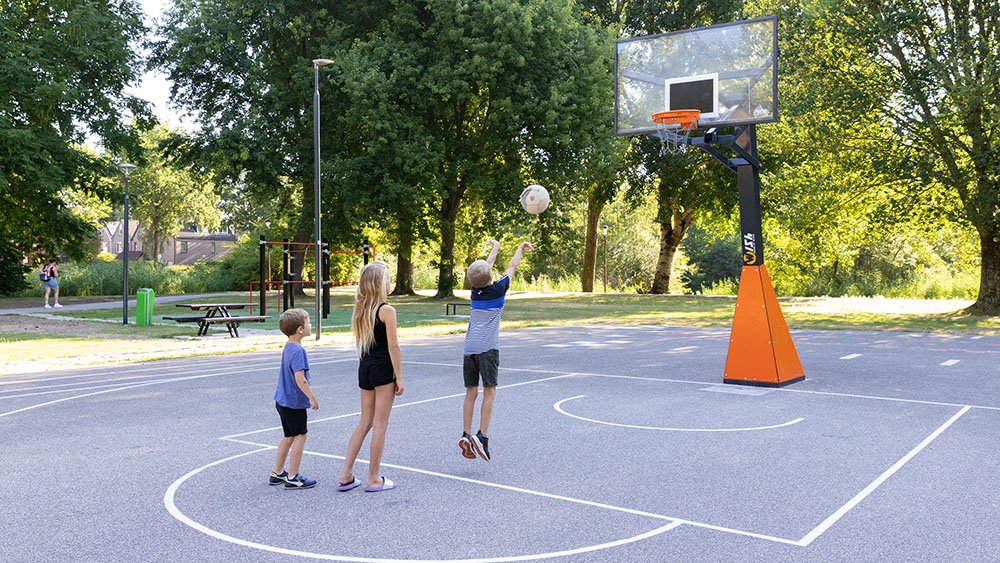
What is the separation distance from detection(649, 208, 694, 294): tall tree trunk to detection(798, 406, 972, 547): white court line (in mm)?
37016

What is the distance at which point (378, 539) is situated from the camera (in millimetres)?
5145

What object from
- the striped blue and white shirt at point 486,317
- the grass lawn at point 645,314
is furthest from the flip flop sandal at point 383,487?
the grass lawn at point 645,314

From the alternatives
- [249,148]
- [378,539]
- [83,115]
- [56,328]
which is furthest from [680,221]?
[378,539]

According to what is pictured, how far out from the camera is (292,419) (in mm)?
6219

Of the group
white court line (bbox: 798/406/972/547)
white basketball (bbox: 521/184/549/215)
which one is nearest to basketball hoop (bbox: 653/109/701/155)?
white basketball (bbox: 521/184/549/215)

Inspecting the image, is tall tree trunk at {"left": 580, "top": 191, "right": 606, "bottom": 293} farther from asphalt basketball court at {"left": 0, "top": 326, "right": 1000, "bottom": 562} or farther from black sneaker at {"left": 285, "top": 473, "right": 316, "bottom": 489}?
black sneaker at {"left": 285, "top": 473, "right": 316, "bottom": 489}

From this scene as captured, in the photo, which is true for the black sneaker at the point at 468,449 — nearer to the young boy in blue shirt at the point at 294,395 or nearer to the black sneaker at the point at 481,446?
the black sneaker at the point at 481,446

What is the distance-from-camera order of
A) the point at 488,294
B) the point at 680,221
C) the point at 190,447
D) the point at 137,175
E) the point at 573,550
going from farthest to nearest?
1. the point at 137,175
2. the point at 680,221
3. the point at 190,447
4. the point at 488,294
5. the point at 573,550

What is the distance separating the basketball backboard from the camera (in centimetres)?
1302

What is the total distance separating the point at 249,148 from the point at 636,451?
29164 mm

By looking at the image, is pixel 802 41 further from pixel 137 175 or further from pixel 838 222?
pixel 137 175

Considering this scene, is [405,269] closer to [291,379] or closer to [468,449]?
[468,449]

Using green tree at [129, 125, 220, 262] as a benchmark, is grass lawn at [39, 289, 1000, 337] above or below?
below

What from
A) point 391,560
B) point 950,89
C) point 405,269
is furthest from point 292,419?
point 405,269
